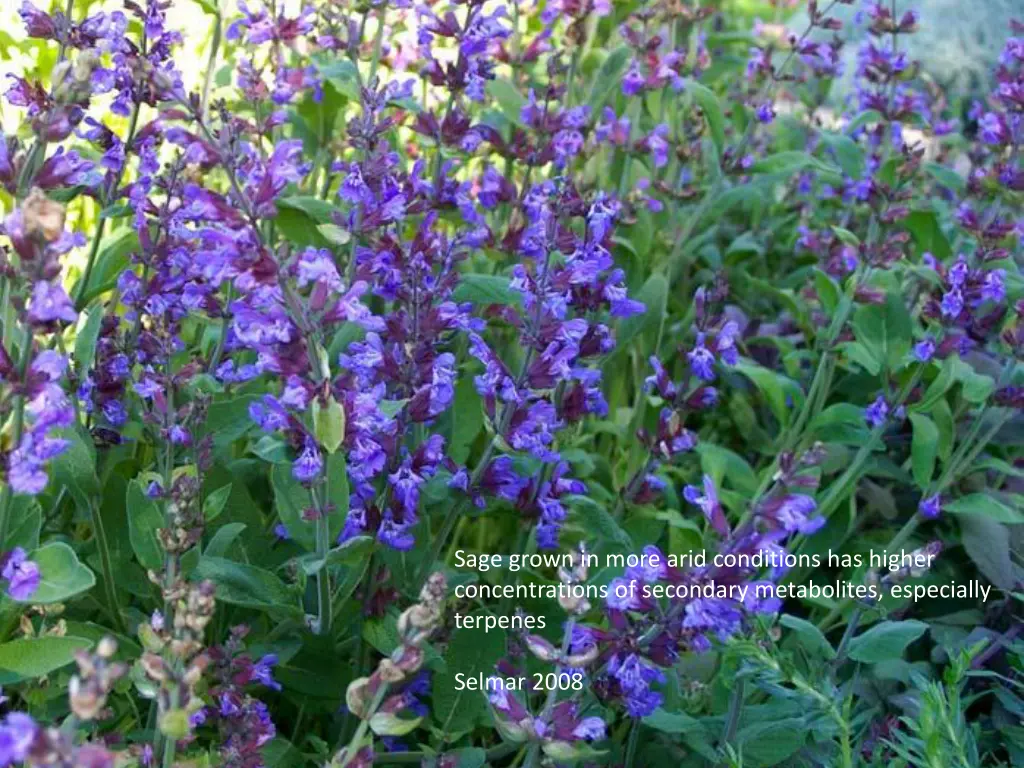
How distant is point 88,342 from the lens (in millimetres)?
2115

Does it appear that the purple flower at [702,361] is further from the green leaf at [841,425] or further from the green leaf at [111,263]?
the green leaf at [111,263]

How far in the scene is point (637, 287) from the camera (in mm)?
3045

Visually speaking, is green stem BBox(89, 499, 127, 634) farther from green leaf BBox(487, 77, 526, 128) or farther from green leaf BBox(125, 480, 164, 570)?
green leaf BBox(487, 77, 526, 128)

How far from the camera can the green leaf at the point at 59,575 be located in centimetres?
152

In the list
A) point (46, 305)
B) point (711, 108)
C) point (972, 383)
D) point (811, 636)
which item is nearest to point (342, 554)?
point (46, 305)

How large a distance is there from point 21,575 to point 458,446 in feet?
3.28

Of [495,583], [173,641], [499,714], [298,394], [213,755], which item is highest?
[298,394]

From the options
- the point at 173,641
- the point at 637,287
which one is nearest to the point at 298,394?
the point at 173,641

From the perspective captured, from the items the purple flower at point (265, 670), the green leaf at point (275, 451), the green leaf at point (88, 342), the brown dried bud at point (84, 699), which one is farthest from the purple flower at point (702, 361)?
the brown dried bud at point (84, 699)

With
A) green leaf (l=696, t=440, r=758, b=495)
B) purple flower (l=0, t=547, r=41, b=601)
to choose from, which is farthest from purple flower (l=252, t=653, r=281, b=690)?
green leaf (l=696, t=440, r=758, b=495)

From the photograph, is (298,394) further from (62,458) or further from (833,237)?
(833,237)

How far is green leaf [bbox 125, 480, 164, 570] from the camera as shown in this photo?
192 cm

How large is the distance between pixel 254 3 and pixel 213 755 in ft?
8.26

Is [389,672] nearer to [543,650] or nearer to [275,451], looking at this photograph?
[543,650]
